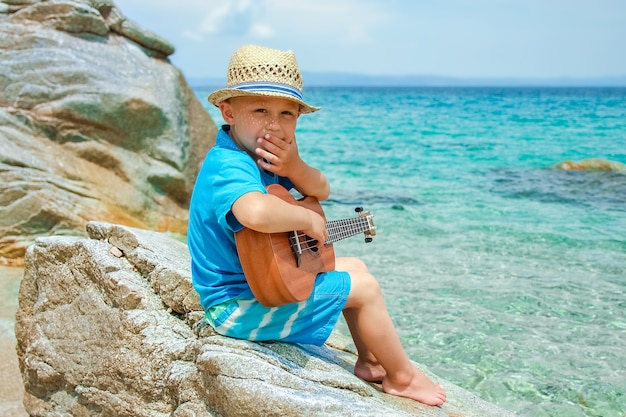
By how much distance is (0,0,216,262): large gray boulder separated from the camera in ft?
22.4

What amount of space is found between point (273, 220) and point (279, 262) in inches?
7.9

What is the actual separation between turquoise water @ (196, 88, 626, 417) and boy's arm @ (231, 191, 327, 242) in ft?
8.41

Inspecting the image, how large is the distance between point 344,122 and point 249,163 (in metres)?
32.6

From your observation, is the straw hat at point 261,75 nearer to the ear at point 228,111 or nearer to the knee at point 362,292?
the ear at point 228,111

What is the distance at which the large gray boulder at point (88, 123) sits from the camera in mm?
6816

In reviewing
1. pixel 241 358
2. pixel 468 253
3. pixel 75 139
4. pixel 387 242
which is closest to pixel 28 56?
pixel 75 139

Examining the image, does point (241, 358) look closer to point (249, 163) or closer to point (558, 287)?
point (249, 163)

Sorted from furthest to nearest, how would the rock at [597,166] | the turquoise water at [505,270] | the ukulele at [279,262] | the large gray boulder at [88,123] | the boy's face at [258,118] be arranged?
1. the rock at [597,166]
2. the large gray boulder at [88,123]
3. the turquoise water at [505,270]
4. the boy's face at [258,118]
5. the ukulele at [279,262]

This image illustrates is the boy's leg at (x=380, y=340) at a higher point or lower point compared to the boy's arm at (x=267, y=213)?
lower

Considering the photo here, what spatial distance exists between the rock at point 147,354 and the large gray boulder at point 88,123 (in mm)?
3112

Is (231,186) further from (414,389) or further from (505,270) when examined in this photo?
(505,270)

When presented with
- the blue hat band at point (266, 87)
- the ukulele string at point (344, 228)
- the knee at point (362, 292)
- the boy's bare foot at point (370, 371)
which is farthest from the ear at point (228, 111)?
the boy's bare foot at point (370, 371)

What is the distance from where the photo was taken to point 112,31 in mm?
8500

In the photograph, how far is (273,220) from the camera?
2689 millimetres
